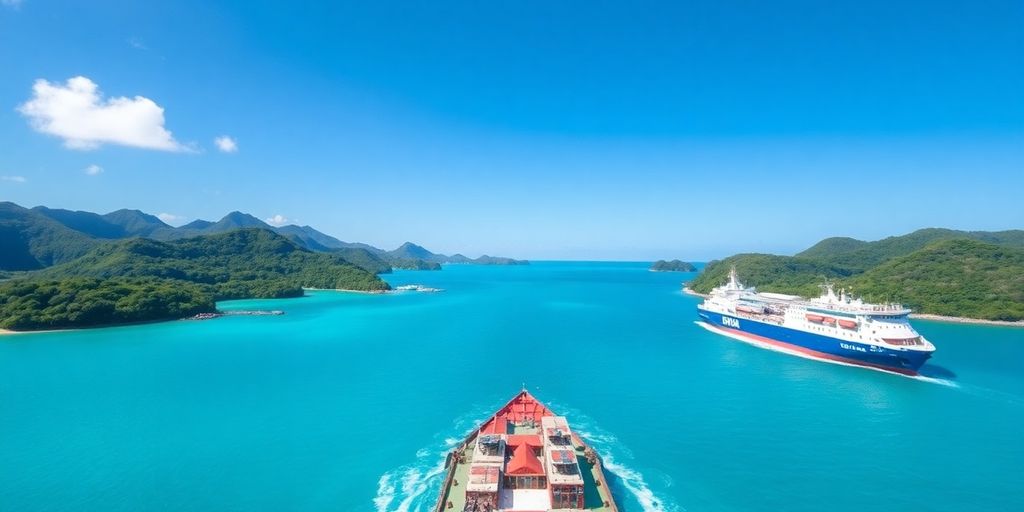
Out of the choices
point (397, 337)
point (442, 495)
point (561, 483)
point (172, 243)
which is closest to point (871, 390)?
point (561, 483)

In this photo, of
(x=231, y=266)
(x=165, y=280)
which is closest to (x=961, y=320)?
(x=165, y=280)

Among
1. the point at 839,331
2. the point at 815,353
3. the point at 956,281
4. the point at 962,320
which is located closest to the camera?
the point at 839,331

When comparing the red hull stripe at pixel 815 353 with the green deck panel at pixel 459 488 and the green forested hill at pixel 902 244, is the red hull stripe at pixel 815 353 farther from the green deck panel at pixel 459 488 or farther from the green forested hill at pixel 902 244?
the green forested hill at pixel 902 244

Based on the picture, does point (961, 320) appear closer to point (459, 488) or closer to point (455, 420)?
point (455, 420)

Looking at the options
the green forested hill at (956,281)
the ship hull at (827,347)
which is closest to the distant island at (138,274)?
the ship hull at (827,347)

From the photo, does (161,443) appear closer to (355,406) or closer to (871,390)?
(355,406)

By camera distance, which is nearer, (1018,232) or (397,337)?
(397,337)
